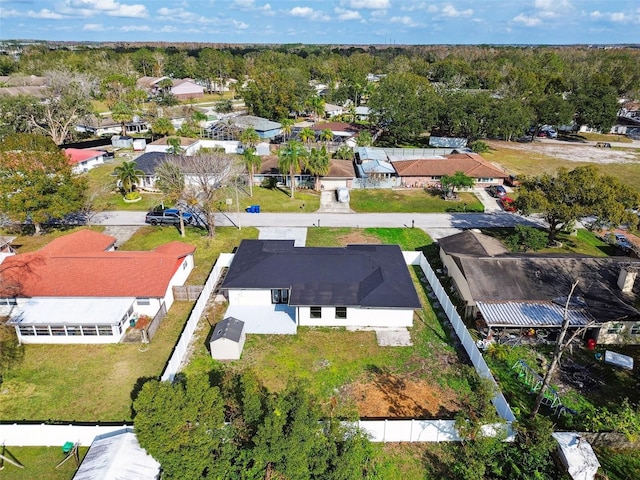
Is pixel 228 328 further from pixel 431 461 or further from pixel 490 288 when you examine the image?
pixel 490 288

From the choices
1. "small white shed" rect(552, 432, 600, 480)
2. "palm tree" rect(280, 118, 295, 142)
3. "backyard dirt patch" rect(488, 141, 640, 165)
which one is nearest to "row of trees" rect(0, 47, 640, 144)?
"backyard dirt patch" rect(488, 141, 640, 165)

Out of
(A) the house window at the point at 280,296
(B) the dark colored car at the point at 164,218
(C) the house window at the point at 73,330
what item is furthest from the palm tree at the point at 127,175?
(A) the house window at the point at 280,296

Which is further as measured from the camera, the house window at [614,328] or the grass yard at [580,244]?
the grass yard at [580,244]

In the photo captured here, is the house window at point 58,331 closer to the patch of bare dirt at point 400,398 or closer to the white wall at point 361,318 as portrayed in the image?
the white wall at point 361,318

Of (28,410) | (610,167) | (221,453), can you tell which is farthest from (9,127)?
(610,167)

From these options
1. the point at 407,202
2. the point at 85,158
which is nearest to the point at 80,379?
the point at 407,202

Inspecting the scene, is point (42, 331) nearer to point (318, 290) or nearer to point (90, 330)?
point (90, 330)
